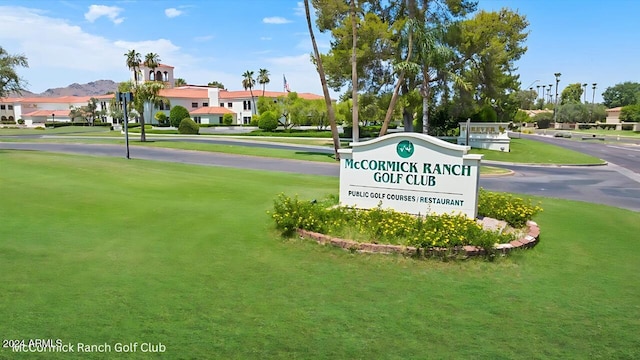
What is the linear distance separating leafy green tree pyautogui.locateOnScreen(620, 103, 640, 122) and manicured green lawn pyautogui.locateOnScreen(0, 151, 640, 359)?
90.8 metres

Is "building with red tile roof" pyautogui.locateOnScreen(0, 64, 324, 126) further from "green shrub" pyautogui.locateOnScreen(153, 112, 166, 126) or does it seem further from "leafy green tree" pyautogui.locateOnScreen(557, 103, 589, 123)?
"leafy green tree" pyautogui.locateOnScreen(557, 103, 589, 123)

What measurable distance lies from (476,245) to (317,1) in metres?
27.6

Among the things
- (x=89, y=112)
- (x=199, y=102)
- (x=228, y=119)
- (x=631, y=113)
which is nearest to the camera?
(x=228, y=119)

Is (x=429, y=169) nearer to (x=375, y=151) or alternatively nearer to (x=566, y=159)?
(x=375, y=151)

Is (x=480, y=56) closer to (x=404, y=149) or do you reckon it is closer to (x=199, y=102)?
(x=404, y=149)

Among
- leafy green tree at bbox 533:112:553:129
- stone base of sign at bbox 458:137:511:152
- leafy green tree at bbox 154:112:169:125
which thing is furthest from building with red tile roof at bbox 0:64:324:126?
leafy green tree at bbox 533:112:553:129

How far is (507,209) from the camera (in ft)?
29.6

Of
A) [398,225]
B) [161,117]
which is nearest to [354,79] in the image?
[398,225]

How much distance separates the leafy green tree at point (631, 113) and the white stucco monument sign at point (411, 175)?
306 ft

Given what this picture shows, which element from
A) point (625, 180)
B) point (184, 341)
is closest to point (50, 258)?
point (184, 341)

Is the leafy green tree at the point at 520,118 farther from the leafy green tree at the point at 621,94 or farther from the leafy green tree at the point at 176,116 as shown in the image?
the leafy green tree at the point at 176,116

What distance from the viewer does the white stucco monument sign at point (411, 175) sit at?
325 inches

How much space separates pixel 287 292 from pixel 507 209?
5.42 metres

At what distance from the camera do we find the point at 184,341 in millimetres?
4324
